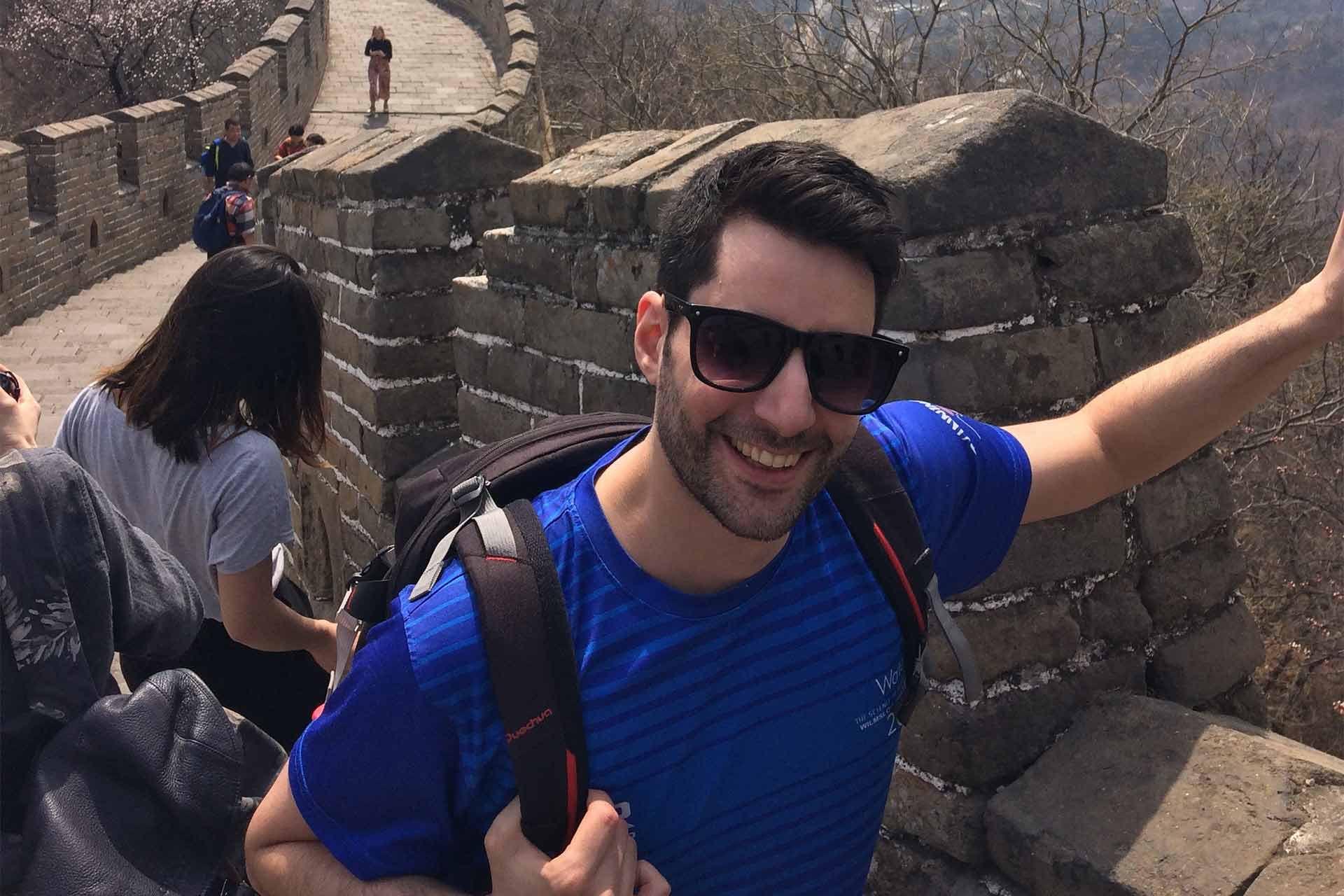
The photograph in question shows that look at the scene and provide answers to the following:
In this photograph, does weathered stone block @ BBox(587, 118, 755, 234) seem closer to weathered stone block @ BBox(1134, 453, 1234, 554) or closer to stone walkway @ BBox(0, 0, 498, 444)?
weathered stone block @ BBox(1134, 453, 1234, 554)

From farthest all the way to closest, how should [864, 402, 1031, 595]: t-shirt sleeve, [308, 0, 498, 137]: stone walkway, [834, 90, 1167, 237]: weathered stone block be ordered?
1. [308, 0, 498, 137]: stone walkway
2. [834, 90, 1167, 237]: weathered stone block
3. [864, 402, 1031, 595]: t-shirt sleeve

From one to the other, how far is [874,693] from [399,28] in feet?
95.7

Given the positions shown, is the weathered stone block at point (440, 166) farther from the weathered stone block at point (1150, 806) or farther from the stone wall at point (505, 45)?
the stone wall at point (505, 45)

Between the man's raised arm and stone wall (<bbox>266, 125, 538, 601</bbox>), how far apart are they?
111 inches

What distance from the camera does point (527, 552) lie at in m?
1.61

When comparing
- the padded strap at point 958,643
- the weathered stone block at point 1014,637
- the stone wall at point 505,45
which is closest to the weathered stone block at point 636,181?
the weathered stone block at point 1014,637

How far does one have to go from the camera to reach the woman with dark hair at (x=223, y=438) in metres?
2.73

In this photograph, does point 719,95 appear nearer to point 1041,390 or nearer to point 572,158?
point 572,158

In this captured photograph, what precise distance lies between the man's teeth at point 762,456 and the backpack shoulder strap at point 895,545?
208 mm

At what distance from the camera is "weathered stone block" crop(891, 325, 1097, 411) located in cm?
251

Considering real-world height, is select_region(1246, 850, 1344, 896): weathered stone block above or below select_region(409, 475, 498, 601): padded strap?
below

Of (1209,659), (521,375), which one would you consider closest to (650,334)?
(1209,659)

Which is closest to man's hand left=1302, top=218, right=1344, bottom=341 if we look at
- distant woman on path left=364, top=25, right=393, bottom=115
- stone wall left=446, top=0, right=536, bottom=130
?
stone wall left=446, top=0, right=536, bottom=130

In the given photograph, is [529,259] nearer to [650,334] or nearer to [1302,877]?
[650,334]
